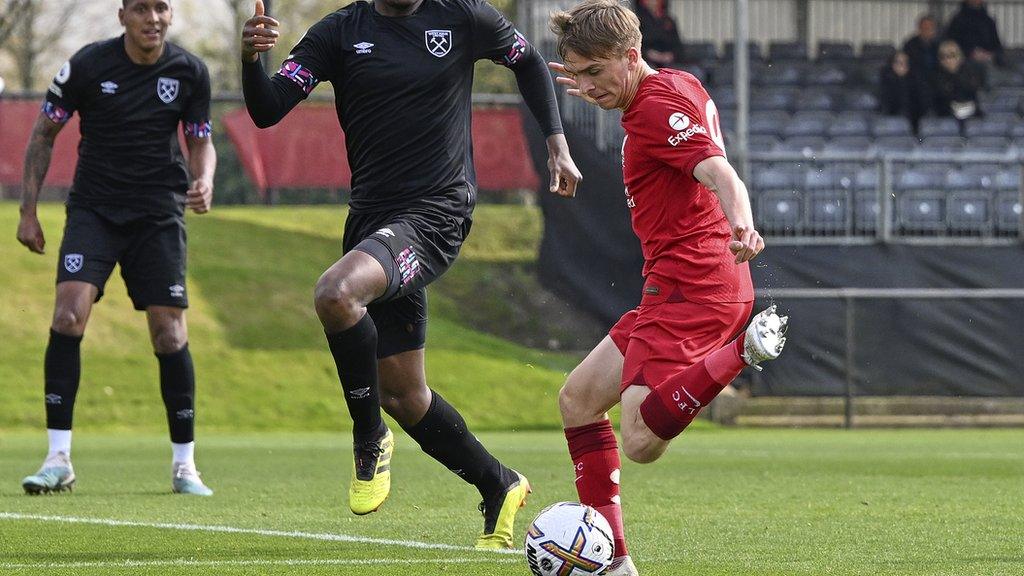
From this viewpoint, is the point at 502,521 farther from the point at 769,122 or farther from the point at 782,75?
the point at 782,75

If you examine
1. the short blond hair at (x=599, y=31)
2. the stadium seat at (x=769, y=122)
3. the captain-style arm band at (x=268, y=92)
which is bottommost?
the stadium seat at (x=769, y=122)

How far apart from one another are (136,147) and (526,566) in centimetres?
403

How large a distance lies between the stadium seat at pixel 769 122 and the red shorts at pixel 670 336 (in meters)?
15.1

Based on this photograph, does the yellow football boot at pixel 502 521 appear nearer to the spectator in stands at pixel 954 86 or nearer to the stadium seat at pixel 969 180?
the stadium seat at pixel 969 180

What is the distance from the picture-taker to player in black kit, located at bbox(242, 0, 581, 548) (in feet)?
19.6

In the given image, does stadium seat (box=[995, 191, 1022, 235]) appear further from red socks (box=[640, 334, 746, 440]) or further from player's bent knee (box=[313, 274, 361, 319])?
player's bent knee (box=[313, 274, 361, 319])

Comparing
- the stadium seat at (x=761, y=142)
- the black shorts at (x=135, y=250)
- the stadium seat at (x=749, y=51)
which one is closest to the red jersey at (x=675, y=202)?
the black shorts at (x=135, y=250)

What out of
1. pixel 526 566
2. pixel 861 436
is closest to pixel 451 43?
pixel 526 566

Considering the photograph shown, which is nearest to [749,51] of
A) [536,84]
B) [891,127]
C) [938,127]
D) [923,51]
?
[923,51]

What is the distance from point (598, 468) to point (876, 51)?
19.9 metres

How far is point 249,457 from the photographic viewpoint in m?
11.3

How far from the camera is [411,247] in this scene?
5.76 m

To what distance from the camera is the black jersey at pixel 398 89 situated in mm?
6039

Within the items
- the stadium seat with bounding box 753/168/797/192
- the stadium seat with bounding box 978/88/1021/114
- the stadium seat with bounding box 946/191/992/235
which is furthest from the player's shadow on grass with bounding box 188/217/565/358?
the stadium seat with bounding box 978/88/1021/114
